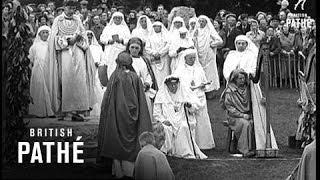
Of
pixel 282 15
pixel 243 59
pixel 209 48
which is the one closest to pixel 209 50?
pixel 209 48

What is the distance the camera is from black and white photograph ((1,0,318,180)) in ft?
33.1

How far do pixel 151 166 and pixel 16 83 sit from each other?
113 cm

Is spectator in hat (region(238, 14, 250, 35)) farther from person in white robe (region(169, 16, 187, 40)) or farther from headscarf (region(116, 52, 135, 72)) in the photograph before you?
headscarf (region(116, 52, 135, 72))

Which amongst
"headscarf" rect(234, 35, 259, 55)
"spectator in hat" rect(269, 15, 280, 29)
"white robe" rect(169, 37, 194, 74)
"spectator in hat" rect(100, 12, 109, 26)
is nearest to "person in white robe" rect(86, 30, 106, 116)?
"spectator in hat" rect(100, 12, 109, 26)

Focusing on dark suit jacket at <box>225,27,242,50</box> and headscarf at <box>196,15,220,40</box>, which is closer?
headscarf at <box>196,15,220,40</box>

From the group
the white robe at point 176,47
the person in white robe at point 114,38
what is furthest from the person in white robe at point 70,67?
the white robe at point 176,47

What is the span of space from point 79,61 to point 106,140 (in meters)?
0.61

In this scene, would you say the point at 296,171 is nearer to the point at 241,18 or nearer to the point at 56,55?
the point at 241,18

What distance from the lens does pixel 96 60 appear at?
10.3 meters

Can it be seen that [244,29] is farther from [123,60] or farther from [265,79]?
[123,60]

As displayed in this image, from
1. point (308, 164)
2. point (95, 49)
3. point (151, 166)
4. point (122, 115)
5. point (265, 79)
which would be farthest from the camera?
point (265, 79)

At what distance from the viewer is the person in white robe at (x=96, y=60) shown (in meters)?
10.2

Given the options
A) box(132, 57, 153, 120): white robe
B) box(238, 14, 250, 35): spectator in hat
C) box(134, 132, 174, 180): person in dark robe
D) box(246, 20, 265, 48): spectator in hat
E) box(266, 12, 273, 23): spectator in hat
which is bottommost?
box(134, 132, 174, 180): person in dark robe

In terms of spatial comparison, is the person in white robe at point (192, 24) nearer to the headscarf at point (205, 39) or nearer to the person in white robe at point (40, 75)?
the headscarf at point (205, 39)
